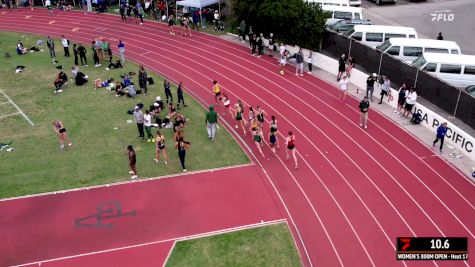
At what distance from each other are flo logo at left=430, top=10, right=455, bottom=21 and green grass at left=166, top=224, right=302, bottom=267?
27.6 m

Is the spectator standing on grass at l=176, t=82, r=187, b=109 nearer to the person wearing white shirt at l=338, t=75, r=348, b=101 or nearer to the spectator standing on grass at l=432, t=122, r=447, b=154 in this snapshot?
the person wearing white shirt at l=338, t=75, r=348, b=101

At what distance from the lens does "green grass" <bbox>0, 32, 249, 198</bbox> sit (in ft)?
58.0

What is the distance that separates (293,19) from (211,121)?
1145 centimetres

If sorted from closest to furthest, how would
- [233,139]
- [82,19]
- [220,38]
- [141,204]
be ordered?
[141,204] → [233,139] → [220,38] → [82,19]

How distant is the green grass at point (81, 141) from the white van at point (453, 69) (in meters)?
10.6

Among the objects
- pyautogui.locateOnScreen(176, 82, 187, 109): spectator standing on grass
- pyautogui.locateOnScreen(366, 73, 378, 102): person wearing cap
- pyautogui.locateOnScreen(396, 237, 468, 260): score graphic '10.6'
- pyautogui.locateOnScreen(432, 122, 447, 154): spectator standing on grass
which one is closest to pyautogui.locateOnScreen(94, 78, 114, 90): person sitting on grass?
pyautogui.locateOnScreen(176, 82, 187, 109): spectator standing on grass

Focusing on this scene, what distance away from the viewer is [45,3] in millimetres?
41500

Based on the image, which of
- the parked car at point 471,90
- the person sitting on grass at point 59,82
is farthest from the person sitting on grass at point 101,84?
the parked car at point 471,90

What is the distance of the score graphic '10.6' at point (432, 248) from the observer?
45.6 ft

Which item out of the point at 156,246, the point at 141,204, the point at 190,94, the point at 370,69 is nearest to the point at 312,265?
the point at 156,246

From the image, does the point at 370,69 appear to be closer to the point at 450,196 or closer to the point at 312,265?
the point at 450,196

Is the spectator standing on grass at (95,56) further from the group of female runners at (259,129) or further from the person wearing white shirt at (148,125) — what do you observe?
the group of female runners at (259,129)

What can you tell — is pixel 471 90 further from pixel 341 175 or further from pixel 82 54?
pixel 82 54

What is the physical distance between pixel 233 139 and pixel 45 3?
96.6 ft
